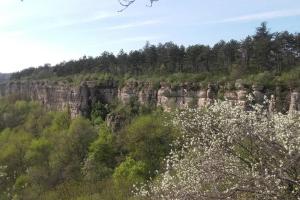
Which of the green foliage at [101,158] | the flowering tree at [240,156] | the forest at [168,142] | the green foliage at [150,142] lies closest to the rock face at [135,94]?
the forest at [168,142]

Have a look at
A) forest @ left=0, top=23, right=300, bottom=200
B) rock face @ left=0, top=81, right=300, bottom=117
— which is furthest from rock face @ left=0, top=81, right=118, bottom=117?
forest @ left=0, top=23, right=300, bottom=200

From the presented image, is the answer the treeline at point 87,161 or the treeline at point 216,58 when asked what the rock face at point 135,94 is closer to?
the treeline at point 87,161

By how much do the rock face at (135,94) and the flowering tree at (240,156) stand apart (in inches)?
777

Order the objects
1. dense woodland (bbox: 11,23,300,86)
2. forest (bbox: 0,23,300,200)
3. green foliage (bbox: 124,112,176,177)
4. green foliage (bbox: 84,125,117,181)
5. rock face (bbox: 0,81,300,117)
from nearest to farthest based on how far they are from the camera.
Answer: forest (bbox: 0,23,300,200) → rock face (bbox: 0,81,300,117) → green foliage (bbox: 124,112,176,177) → green foliage (bbox: 84,125,117,181) → dense woodland (bbox: 11,23,300,86)

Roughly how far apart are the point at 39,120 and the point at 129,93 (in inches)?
726

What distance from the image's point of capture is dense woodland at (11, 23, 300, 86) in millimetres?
55000

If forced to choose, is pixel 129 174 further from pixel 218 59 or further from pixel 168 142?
pixel 218 59

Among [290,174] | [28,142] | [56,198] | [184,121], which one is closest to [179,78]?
[28,142]

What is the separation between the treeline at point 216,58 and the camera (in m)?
55.4

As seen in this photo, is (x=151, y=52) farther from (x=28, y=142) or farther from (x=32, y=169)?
(x=32, y=169)

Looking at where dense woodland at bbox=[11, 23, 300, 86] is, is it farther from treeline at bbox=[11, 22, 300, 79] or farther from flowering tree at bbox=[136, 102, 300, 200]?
flowering tree at bbox=[136, 102, 300, 200]

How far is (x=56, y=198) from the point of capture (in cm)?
3769

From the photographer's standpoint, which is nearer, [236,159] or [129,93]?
[236,159]

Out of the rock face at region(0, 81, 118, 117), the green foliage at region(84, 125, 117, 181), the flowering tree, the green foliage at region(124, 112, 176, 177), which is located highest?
the flowering tree
